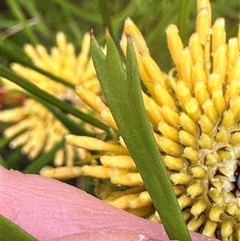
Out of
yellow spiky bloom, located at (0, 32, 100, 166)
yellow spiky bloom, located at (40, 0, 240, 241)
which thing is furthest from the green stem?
yellow spiky bloom, located at (0, 32, 100, 166)

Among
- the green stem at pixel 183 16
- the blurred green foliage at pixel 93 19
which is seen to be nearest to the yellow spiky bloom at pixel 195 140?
the green stem at pixel 183 16

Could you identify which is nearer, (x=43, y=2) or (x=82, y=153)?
(x=82, y=153)

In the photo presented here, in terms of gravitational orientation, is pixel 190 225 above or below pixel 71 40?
below

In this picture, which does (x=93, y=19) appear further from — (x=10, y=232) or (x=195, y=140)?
(x=10, y=232)

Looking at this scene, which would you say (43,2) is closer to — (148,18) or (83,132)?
(148,18)

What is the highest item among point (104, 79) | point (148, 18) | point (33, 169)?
point (148, 18)

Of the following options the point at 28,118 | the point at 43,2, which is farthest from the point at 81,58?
the point at 43,2

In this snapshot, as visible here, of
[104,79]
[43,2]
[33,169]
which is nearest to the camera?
[104,79]
